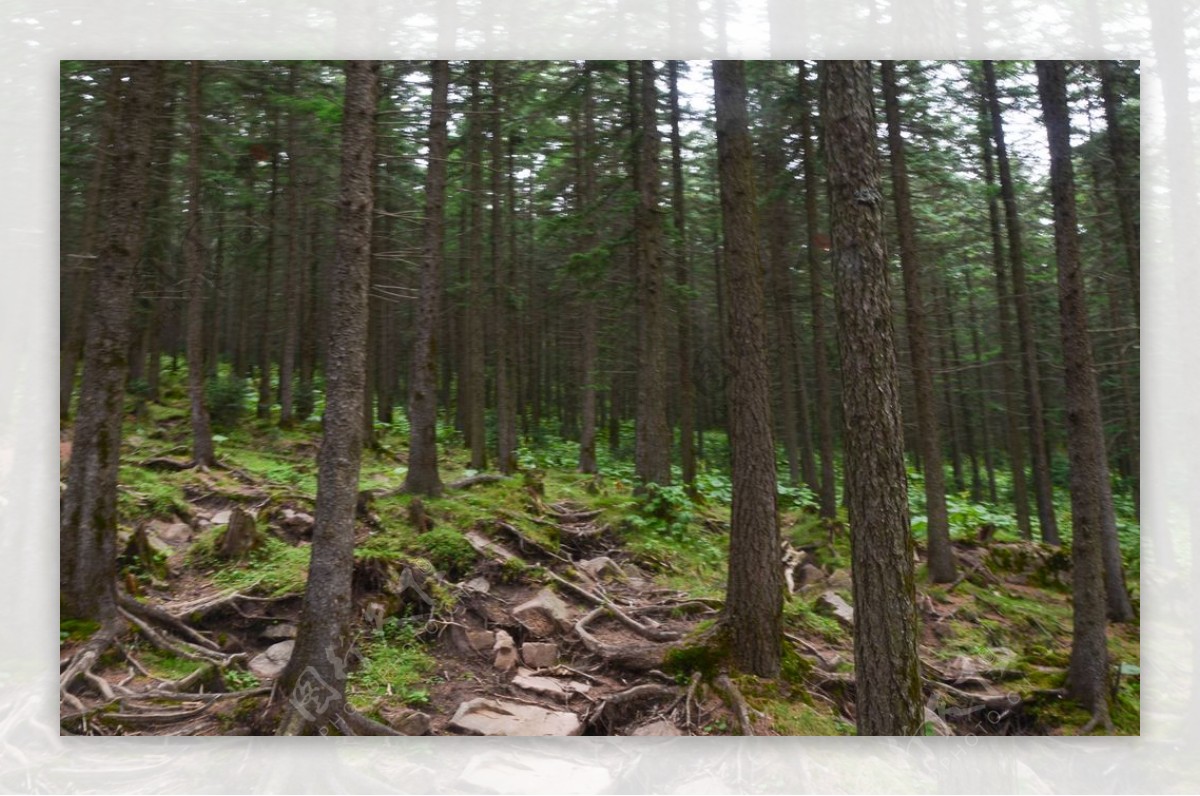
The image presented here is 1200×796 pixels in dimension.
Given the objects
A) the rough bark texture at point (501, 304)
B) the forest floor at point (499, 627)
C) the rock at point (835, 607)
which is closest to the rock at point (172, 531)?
the forest floor at point (499, 627)

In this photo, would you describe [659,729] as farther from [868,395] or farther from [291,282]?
[291,282]

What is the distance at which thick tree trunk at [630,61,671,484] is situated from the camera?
27.3ft

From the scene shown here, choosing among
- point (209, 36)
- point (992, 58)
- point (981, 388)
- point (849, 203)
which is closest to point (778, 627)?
point (849, 203)

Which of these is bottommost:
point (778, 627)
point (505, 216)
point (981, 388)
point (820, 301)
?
point (778, 627)

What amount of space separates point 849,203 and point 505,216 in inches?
233

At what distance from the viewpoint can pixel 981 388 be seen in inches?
311

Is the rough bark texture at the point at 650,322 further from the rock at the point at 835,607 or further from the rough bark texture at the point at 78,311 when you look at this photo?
the rough bark texture at the point at 78,311

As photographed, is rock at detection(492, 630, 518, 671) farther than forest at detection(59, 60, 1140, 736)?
Yes

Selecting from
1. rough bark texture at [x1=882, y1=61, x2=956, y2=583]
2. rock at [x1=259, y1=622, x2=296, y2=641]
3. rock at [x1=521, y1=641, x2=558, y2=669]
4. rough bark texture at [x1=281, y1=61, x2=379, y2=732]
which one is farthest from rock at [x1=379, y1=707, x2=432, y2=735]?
rough bark texture at [x1=882, y1=61, x2=956, y2=583]

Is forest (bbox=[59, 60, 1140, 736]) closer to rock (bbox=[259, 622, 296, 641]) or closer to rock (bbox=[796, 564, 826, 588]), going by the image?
rock (bbox=[259, 622, 296, 641])

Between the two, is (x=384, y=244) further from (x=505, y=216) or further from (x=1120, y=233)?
(x=1120, y=233)

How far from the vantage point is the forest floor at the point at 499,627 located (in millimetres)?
4258

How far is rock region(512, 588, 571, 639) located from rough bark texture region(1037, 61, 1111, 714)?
3644 millimetres

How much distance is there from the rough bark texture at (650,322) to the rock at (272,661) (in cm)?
510
